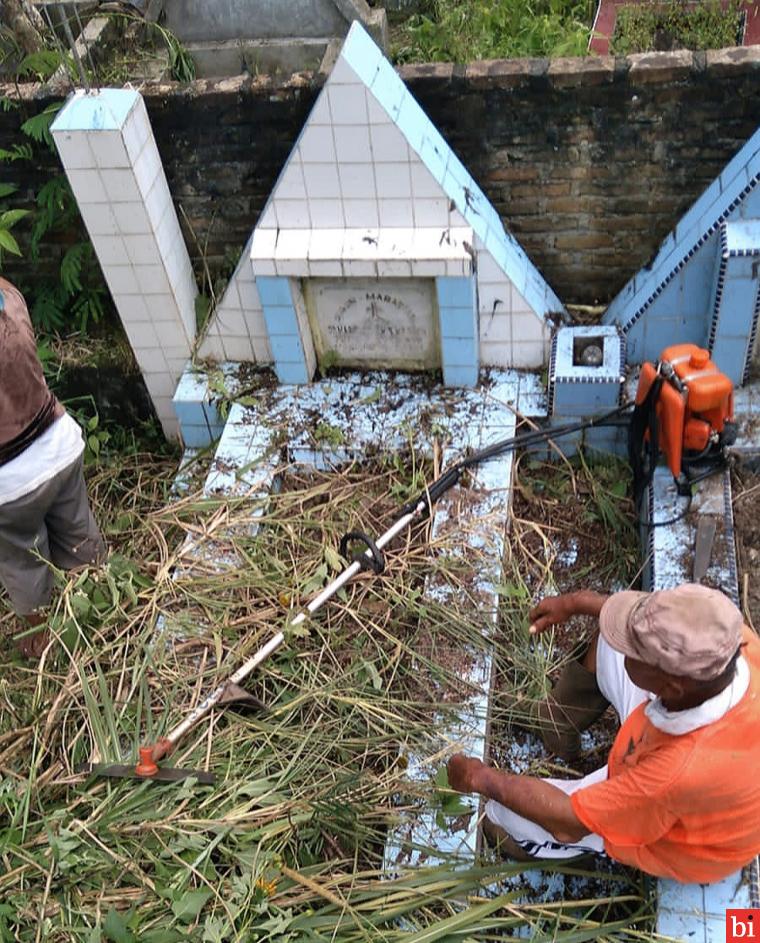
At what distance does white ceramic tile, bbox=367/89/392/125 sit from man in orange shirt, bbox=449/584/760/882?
2.51 m

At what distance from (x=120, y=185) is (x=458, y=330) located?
174 centimetres

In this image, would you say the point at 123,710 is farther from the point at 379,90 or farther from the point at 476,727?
the point at 379,90

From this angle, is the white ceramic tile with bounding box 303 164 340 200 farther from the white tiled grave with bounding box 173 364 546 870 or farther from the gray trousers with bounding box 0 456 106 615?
the gray trousers with bounding box 0 456 106 615

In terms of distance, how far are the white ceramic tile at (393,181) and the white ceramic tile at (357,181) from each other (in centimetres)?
3

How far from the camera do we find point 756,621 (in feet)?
12.8

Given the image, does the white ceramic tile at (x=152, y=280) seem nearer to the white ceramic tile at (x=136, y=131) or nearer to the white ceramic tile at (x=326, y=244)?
the white ceramic tile at (x=136, y=131)

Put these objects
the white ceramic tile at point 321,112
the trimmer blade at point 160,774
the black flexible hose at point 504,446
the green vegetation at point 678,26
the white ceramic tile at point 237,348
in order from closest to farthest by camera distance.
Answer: the trimmer blade at point 160,774 < the white ceramic tile at point 321,112 < the black flexible hose at point 504,446 < the white ceramic tile at point 237,348 < the green vegetation at point 678,26

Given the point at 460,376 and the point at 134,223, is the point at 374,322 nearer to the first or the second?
the point at 460,376

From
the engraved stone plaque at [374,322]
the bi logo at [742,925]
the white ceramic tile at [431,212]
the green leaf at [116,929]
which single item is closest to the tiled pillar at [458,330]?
the engraved stone plaque at [374,322]

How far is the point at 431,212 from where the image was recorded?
14.6 ft

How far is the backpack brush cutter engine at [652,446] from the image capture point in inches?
145

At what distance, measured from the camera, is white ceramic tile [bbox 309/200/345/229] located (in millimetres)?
4496

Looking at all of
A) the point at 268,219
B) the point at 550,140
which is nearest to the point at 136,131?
the point at 268,219

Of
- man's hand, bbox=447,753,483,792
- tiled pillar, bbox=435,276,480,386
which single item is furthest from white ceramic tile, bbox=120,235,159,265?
man's hand, bbox=447,753,483,792
